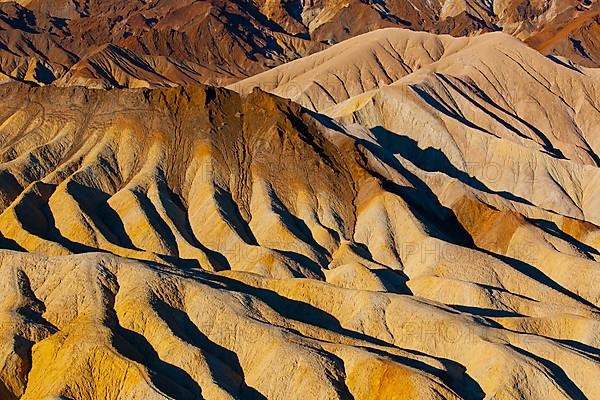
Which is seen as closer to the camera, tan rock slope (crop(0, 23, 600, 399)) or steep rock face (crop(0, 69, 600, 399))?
steep rock face (crop(0, 69, 600, 399))

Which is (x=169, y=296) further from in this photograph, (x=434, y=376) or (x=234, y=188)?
(x=234, y=188)

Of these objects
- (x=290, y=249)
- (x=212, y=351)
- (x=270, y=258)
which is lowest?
(x=290, y=249)

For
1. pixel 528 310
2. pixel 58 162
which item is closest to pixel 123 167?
pixel 58 162

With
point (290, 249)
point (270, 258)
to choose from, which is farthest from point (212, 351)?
point (290, 249)

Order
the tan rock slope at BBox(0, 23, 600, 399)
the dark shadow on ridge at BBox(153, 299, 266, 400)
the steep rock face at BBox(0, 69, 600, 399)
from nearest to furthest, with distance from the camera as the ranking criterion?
the dark shadow on ridge at BBox(153, 299, 266, 400), the steep rock face at BBox(0, 69, 600, 399), the tan rock slope at BBox(0, 23, 600, 399)

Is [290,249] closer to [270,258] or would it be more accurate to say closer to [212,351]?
[270,258]
